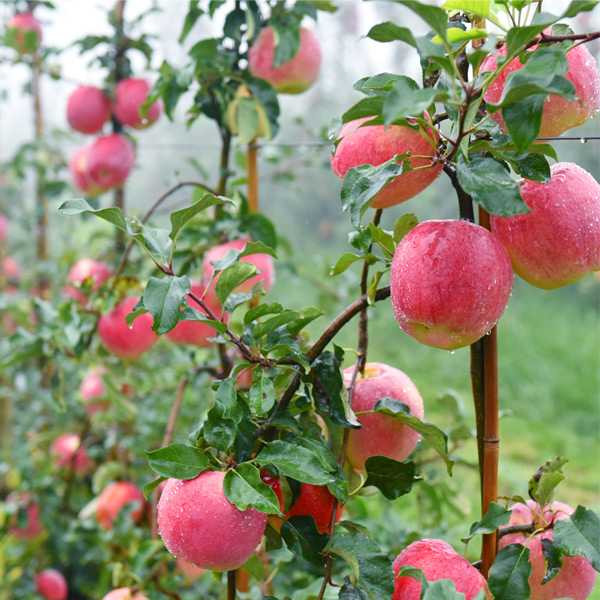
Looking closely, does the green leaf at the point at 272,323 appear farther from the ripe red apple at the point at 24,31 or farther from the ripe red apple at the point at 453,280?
the ripe red apple at the point at 24,31

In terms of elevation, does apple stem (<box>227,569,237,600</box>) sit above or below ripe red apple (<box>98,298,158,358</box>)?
below

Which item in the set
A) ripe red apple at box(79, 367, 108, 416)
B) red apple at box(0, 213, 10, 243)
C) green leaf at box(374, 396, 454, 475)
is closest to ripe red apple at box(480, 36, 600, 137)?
green leaf at box(374, 396, 454, 475)

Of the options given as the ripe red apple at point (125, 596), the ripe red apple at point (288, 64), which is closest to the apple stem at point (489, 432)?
the ripe red apple at point (125, 596)

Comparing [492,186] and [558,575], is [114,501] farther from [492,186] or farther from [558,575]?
[492,186]

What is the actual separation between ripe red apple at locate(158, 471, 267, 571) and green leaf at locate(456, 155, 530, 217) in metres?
0.24

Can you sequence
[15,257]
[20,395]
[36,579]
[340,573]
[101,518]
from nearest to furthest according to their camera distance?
[340,573]
[101,518]
[36,579]
[20,395]
[15,257]

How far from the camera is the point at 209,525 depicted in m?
0.41

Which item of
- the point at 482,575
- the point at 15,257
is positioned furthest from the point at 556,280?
the point at 15,257

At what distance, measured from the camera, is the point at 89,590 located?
46.5 inches

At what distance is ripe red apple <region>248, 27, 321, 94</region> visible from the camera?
79cm

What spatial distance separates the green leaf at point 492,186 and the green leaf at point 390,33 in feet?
0.23

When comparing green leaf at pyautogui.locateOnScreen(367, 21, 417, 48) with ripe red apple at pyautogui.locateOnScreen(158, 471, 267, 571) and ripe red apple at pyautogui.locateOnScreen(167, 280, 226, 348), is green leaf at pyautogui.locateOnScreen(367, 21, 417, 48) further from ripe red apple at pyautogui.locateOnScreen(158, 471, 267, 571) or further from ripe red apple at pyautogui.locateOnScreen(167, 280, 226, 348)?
ripe red apple at pyautogui.locateOnScreen(167, 280, 226, 348)

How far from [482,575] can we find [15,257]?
6.80ft

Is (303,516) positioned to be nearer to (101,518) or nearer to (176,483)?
(176,483)
